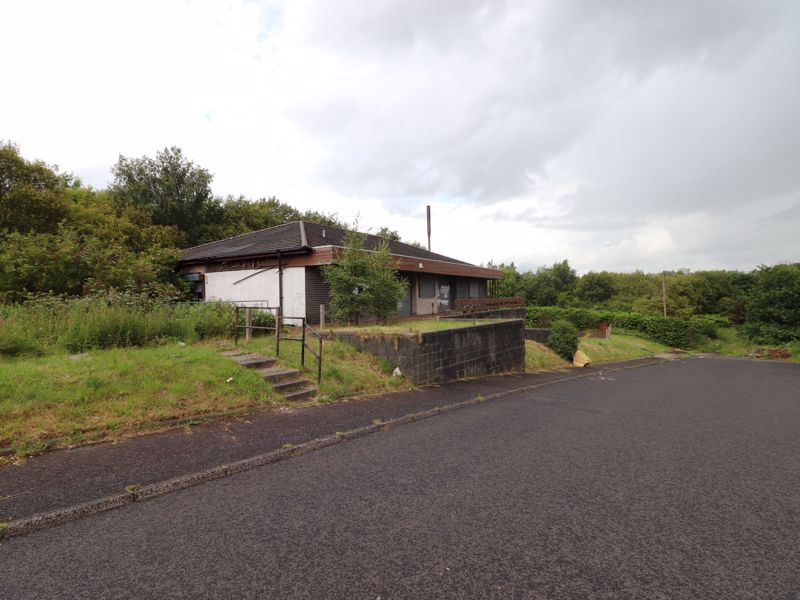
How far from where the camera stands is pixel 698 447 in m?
5.31

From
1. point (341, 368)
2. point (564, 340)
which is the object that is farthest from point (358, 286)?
point (564, 340)

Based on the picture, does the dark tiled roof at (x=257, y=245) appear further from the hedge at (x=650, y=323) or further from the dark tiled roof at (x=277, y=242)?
the hedge at (x=650, y=323)

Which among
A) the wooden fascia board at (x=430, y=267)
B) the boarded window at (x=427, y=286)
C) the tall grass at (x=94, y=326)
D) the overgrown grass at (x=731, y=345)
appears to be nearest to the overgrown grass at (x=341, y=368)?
the tall grass at (x=94, y=326)

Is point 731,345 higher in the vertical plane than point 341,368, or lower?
lower

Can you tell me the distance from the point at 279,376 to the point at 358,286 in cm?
644

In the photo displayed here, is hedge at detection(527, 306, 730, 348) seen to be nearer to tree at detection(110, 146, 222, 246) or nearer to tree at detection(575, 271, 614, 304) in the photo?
tree at detection(575, 271, 614, 304)

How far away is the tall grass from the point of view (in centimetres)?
682

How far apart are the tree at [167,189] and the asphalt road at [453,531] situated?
28.1 m

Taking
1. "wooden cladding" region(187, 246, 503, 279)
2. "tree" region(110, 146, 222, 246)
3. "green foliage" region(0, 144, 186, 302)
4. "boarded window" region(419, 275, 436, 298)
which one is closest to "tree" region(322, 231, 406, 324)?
"wooden cladding" region(187, 246, 503, 279)

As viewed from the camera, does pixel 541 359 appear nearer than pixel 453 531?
No

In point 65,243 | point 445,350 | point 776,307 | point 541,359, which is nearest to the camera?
point 445,350

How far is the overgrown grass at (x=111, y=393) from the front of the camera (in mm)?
4590

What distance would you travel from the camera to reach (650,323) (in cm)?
3453

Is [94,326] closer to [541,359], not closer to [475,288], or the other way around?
[541,359]
